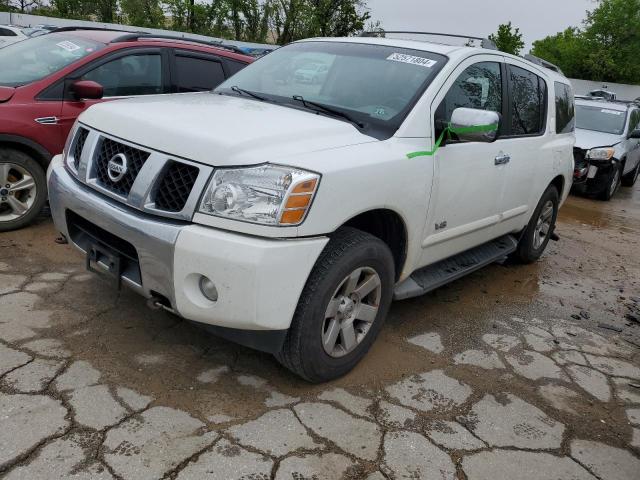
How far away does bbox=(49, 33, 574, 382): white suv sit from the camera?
2.46m

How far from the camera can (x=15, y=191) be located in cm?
458

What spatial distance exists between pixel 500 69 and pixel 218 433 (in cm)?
313

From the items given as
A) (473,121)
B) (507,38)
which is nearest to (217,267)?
(473,121)

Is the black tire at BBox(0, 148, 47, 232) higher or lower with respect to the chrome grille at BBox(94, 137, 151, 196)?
lower

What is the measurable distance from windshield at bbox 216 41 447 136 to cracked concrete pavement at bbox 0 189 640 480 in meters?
1.43

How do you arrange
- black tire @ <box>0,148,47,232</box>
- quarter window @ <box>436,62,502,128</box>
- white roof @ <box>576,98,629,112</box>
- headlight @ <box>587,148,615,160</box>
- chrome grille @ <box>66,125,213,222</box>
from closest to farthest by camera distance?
1. chrome grille @ <box>66,125,213,222</box>
2. quarter window @ <box>436,62,502,128</box>
3. black tire @ <box>0,148,47,232</box>
4. headlight @ <box>587,148,615,160</box>
5. white roof @ <box>576,98,629,112</box>

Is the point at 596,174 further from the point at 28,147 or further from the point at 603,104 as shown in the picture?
the point at 28,147

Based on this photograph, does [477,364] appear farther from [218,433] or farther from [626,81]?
[626,81]

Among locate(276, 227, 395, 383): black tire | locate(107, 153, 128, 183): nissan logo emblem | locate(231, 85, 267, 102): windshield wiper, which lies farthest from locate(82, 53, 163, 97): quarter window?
locate(276, 227, 395, 383): black tire

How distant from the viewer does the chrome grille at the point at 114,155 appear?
2.75 m

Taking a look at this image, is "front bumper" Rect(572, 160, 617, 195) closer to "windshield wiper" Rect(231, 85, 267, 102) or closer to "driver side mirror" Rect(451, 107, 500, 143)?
"driver side mirror" Rect(451, 107, 500, 143)

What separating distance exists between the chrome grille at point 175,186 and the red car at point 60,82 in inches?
94.5

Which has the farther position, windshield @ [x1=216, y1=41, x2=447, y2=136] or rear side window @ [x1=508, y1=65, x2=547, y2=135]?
rear side window @ [x1=508, y1=65, x2=547, y2=135]

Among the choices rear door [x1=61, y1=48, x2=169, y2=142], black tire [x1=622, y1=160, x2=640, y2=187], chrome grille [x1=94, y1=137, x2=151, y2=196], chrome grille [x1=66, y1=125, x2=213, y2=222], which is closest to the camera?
chrome grille [x1=66, y1=125, x2=213, y2=222]
